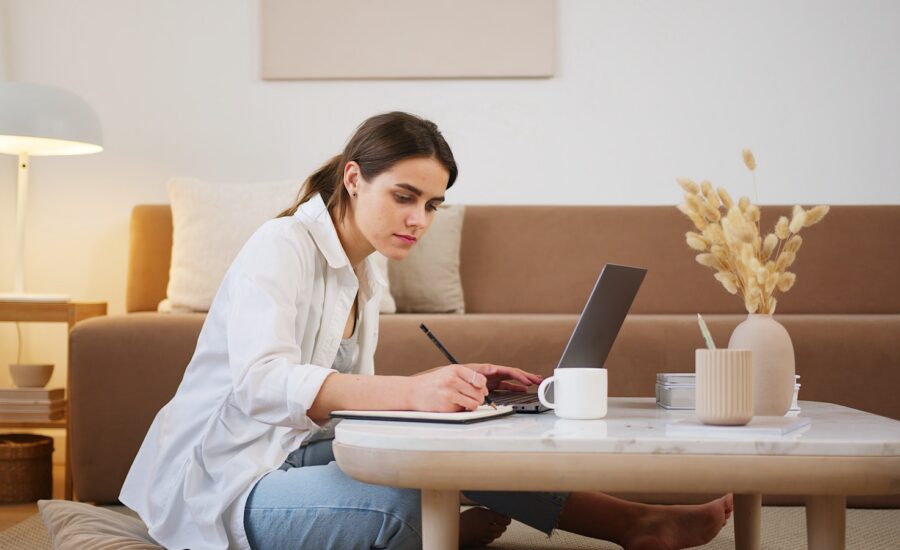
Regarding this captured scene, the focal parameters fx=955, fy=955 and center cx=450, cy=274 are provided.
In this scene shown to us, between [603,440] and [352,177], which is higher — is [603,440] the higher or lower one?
the lower one

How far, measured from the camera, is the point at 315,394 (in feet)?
4.20

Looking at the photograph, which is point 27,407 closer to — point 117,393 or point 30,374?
point 30,374

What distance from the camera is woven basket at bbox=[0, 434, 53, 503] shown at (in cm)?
271

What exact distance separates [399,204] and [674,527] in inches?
29.8

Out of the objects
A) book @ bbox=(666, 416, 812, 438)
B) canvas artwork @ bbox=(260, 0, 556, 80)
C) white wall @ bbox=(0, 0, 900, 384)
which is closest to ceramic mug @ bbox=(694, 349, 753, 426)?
book @ bbox=(666, 416, 812, 438)

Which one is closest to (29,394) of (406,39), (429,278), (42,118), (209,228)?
(209,228)

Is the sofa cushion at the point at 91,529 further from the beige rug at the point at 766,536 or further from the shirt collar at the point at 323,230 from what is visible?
the shirt collar at the point at 323,230

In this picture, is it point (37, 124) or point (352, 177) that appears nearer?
point (352, 177)

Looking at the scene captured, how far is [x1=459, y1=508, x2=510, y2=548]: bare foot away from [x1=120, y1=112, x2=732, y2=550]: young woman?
0.01m

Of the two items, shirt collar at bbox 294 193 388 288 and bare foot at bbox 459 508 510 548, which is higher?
shirt collar at bbox 294 193 388 288

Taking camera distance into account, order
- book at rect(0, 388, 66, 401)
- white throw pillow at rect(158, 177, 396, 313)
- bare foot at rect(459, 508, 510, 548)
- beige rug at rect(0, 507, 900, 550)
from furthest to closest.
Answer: white throw pillow at rect(158, 177, 396, 313) → book at rect(0, 388, 66, 401) → beige rug at rect(0, 507, 900, 550) → bare foot at rect(459, 508, 510, 548)

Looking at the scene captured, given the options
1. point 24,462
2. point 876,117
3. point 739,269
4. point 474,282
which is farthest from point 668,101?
point 24,462

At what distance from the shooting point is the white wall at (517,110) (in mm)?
3486

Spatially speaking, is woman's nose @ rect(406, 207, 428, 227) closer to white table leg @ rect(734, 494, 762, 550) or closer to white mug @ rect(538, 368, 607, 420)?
white mug @ rect(538, 368, 607, 420)
